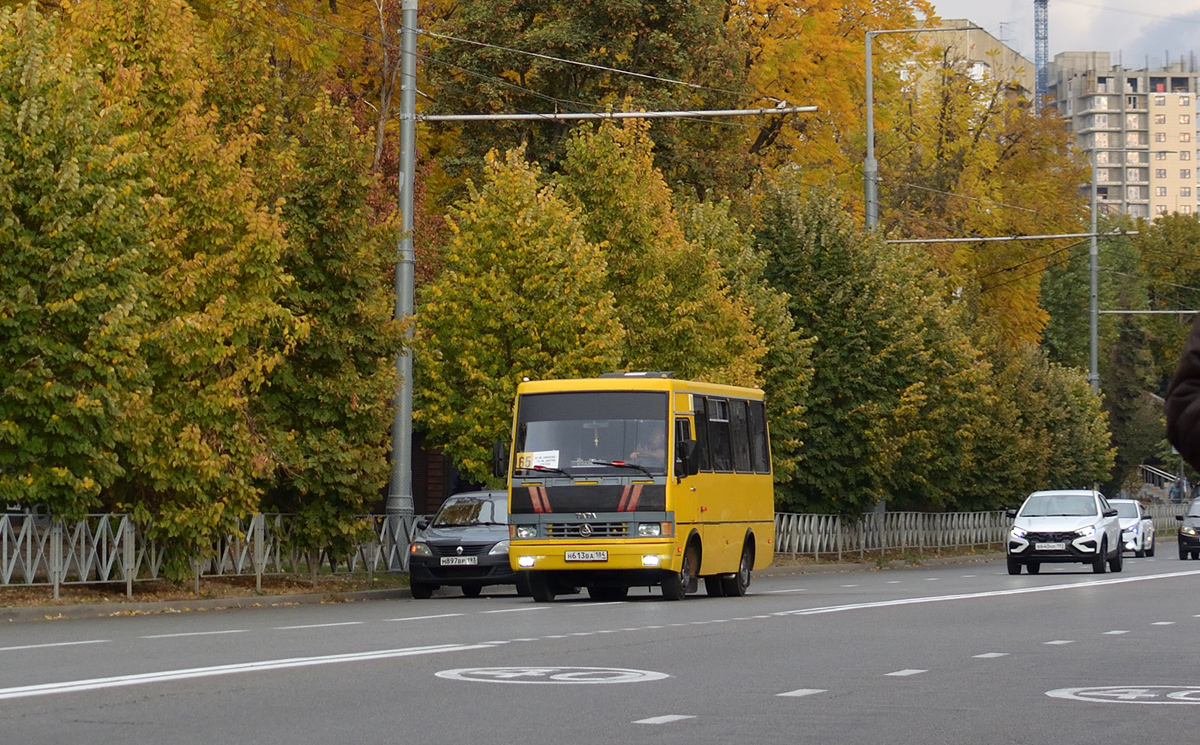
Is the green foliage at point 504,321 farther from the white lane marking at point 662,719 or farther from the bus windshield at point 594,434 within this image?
the white lane marking at point 662,719

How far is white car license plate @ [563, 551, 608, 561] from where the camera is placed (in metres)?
26.7

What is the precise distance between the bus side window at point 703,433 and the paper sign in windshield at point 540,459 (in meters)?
2.11

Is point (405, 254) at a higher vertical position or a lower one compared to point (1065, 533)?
higher

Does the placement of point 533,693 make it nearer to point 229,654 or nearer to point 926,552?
point 229,654

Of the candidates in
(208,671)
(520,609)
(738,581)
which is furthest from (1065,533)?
(208,671)

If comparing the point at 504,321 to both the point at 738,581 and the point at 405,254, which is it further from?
the point at 738,581

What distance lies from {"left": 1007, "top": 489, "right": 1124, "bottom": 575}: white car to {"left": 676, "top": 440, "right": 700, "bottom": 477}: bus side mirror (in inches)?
557

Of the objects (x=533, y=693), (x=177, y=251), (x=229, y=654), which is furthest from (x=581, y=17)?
(x=533, y=693)

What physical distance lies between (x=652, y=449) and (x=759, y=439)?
16.8 feet

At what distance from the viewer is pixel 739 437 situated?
3064 cm

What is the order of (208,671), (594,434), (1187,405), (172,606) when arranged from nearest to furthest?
1. (1187,405)
2. (208,671)
3. (172,606)
4. (594,434)

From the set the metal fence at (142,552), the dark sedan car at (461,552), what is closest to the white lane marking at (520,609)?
the metal fence at (142,552)

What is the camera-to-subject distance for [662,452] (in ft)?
89.1

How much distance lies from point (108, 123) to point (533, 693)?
44.5 ft
